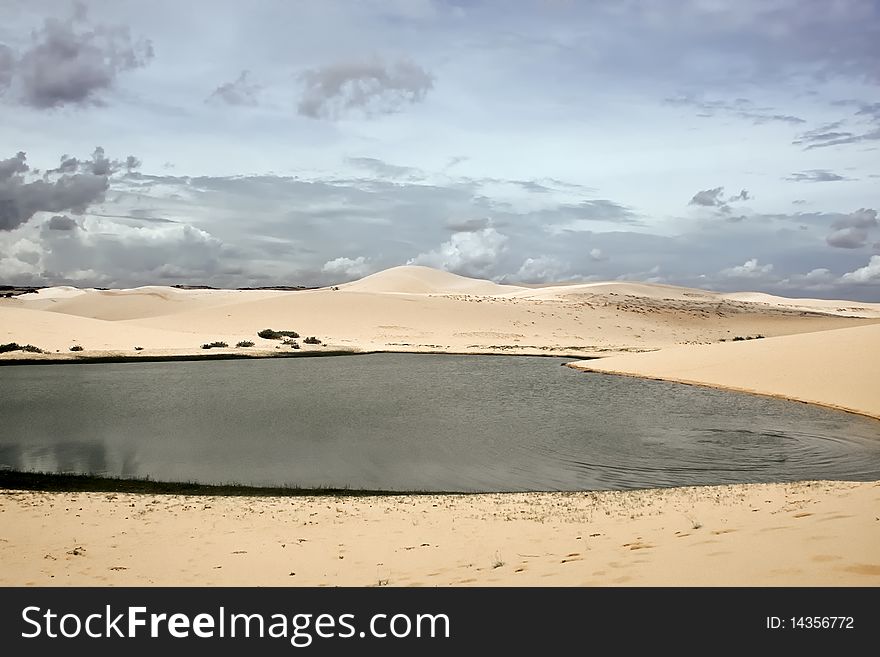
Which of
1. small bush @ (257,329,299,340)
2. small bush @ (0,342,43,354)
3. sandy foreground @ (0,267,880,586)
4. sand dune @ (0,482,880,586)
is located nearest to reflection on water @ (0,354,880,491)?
sandy foreground @ (0,267,880,586)

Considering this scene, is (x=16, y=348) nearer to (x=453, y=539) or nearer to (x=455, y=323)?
(x=453, y=539)

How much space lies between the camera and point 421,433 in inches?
589

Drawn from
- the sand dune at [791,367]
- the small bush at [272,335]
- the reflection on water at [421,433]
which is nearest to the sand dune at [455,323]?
the small bush at [272,335]

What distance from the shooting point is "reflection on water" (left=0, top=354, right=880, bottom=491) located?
11.3 metres

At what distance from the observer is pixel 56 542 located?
22.7 feet

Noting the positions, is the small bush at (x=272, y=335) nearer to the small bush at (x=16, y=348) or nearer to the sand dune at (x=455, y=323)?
the sand dune at (x=455, y=323)

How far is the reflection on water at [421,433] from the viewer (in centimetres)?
1134

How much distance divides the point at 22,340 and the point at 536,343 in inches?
1330

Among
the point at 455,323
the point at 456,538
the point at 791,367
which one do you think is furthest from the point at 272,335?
the point at 456,538

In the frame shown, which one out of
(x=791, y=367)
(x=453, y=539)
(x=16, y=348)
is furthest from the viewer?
(x=16, y=348)

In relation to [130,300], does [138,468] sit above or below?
below
